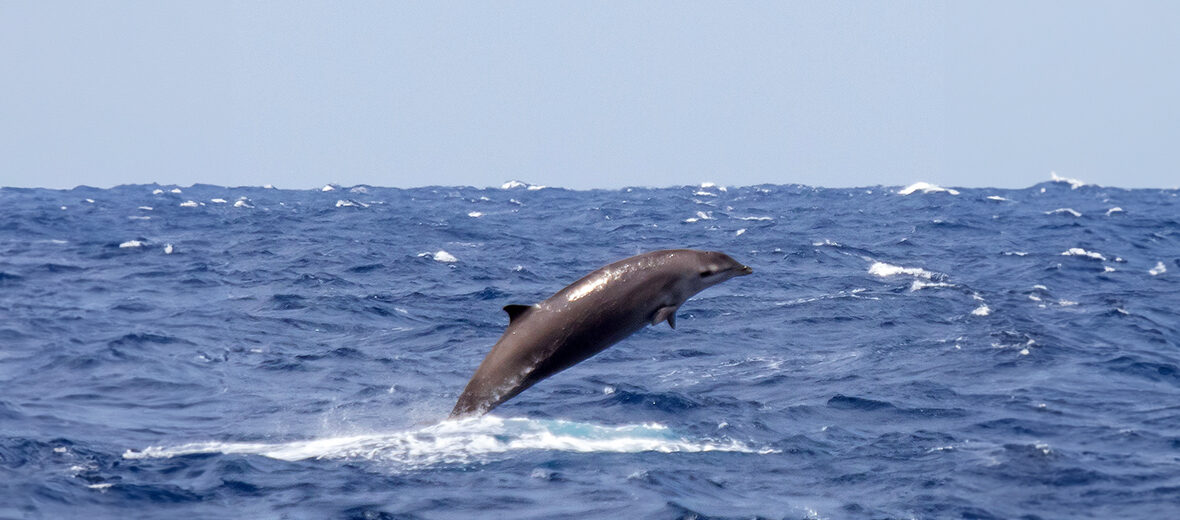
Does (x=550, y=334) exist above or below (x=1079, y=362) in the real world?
above

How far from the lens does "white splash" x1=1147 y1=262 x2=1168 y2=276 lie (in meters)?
35.0

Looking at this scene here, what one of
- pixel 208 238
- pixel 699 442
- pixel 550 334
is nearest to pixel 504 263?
pixel 208 238

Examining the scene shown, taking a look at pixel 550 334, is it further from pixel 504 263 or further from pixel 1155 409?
pixel 504 263

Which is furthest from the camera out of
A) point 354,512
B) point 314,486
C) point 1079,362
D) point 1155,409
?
point 1079,362

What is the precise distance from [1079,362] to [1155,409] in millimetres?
3375

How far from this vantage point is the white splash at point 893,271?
107 ft

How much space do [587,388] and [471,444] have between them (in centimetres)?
453

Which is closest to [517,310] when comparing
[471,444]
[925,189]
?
[471,444]

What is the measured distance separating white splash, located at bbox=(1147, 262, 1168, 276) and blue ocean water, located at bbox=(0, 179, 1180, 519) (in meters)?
0.22

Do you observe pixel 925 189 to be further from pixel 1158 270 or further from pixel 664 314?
pixel 664 314

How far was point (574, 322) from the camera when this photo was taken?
730 centimetres

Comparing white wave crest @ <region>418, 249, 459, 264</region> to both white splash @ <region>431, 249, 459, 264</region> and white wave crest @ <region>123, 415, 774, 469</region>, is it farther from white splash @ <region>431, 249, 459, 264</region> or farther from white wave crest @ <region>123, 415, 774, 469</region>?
white wave crest @ <region>123, 415, 774, 469</region>

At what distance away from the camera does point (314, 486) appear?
1308cm

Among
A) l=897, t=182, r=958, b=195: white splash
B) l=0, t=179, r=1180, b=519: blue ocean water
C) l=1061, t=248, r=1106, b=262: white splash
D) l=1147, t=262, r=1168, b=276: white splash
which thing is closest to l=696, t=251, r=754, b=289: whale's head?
l=0, t=179, r=1180, b=519: blue ocean water
